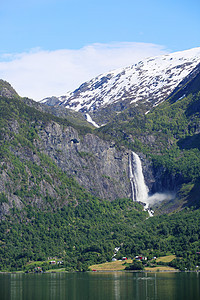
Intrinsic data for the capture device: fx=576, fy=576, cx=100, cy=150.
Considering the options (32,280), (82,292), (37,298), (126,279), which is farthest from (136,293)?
(32,280)

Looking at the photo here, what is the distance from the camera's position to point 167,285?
6191 inches

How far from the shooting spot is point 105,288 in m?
158

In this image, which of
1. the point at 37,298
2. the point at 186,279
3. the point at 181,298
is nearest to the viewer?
the point at 181,298

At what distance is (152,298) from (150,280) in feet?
133

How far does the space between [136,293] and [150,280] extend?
31.3 m

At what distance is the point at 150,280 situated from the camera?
175 meters

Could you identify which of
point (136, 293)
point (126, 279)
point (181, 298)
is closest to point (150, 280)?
point (126, 279)

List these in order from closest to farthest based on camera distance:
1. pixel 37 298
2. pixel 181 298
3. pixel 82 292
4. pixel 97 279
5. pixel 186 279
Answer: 1. pixel 181 298
2. pixel 37 298
3. pixel 82 292
4. pixel 186 279
5. pixel 97 279

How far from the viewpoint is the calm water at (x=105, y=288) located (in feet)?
460

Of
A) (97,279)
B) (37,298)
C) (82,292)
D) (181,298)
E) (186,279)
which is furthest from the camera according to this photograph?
(97,279)

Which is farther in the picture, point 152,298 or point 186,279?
point 186,279

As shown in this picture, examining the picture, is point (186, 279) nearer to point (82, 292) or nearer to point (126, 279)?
point (126, 279)

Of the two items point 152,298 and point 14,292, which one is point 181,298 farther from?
point 14,292

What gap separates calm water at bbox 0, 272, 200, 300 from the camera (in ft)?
460
